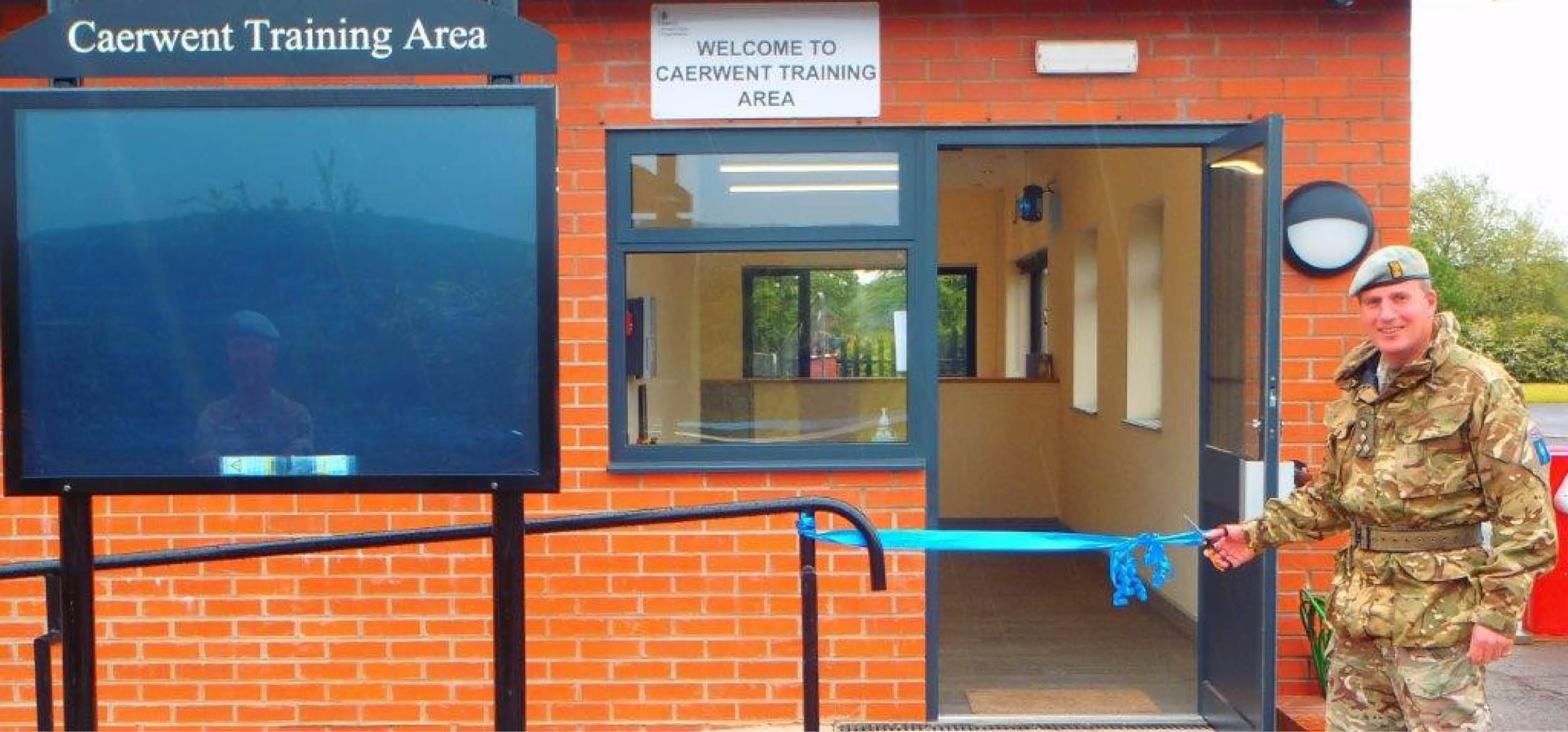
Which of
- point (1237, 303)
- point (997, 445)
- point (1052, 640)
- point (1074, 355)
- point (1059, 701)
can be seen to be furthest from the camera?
point (997, 445)

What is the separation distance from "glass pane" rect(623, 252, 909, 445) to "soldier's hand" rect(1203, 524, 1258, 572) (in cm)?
162

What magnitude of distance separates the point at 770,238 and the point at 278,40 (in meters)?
2.33

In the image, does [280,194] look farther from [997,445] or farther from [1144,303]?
[997,445]

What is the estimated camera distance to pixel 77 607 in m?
3.13

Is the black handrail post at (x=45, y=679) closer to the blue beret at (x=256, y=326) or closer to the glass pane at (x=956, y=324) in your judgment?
the blue beret at (x=256, y=326)

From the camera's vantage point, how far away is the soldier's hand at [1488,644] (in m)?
3.19

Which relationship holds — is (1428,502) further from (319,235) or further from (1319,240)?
(319,235)

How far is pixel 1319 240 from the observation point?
199 inches

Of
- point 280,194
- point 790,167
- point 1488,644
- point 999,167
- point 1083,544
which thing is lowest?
point 1488,644

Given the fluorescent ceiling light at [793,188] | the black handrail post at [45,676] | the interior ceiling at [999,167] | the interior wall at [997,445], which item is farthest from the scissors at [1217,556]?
the interior wall at [997,445]

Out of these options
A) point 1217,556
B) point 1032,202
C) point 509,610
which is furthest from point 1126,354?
point 509,610

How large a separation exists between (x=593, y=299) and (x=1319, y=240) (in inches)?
102

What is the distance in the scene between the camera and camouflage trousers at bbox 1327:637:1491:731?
10.8ft

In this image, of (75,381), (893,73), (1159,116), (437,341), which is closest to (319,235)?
(437,341)
